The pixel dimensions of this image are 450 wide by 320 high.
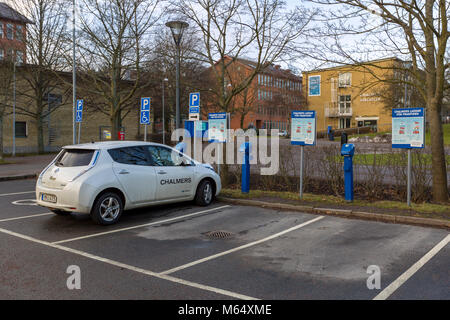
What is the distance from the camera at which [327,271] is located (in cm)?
470

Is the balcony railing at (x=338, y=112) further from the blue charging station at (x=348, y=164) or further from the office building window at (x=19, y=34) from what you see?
the blue charging station at (x=348, y=164)

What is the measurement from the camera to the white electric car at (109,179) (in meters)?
6.83

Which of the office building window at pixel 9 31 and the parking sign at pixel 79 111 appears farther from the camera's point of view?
the office building window at pixel 9 31

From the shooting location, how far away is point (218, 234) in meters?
6.62

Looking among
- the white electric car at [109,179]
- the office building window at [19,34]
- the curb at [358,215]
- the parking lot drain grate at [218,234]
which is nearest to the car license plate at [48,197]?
the white electric car at [109,179]

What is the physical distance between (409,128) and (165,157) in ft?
17.7

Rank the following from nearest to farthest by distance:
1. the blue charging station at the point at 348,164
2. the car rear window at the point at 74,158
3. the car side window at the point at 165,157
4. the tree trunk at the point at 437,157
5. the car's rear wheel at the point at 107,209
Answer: the car's rear wheel at the point at 107,209 → the car rear window at the point at 74,158 → the car side window at the point at 165,157 → the tree trunk at the point at 437,157 → the blue charging station at the point at 348,164

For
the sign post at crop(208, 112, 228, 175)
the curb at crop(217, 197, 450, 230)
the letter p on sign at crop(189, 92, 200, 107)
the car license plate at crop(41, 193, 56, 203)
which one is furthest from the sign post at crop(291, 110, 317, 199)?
the car license plate at crop(41, 193, 56, 203)

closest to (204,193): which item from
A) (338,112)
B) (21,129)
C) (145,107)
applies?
(145,107)

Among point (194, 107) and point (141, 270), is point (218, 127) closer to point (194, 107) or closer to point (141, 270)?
point (194, 107)

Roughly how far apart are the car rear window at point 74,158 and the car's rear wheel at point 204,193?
2.86 m

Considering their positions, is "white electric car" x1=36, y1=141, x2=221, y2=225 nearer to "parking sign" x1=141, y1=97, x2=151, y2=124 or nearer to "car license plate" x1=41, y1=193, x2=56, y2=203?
"car license plate" x1=41, y1=193, x2=56, y2=203

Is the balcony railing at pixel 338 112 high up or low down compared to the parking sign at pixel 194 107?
up
